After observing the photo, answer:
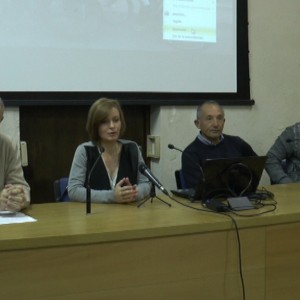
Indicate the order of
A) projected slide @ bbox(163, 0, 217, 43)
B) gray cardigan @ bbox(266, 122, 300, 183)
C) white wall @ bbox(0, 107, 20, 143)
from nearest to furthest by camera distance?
1. white wall @ bbox(0, 107, 20, 143)
2. gray cardigan @ bbox(266, 122, 300, 183)
3. projected slide @ bbox(163, 0, 217, 43)

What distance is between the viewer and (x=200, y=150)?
3.06 meters

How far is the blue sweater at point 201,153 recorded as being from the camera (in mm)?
2903

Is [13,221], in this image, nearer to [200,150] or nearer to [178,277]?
[178,277]

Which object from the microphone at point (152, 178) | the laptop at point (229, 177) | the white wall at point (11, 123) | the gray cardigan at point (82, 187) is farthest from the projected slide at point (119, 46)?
the laptop at point (229, 177)

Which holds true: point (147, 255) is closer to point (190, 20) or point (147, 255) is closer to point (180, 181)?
point (180, 181)

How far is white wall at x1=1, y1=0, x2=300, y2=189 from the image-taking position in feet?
11.7

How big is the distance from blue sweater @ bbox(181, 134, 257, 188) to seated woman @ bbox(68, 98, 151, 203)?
434mm

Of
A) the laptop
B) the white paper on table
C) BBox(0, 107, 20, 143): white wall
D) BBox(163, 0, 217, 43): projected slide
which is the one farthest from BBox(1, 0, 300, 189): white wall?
the white paper on table

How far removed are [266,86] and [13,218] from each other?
2.43 meters

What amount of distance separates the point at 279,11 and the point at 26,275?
116 inches

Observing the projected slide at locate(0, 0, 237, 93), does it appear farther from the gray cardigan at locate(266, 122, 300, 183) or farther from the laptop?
the laptop

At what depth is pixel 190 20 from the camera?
138 inches

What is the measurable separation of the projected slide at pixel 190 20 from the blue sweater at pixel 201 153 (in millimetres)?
827

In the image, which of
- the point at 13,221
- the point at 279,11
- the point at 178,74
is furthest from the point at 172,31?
the point at 13,221
